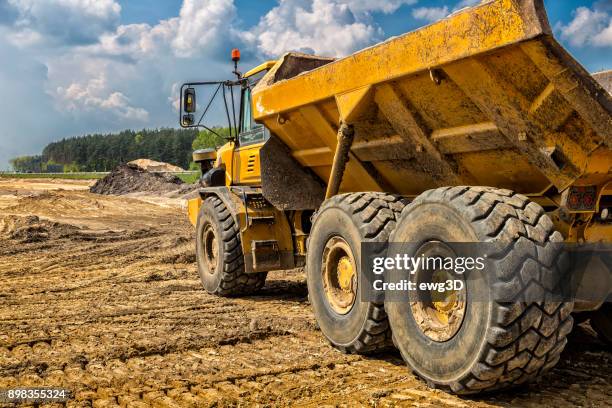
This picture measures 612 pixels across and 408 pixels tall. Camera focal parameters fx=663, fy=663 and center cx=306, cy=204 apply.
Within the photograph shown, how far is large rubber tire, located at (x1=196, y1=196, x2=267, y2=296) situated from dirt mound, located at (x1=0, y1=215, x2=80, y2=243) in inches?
290

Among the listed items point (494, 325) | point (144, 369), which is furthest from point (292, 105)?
point (494, 325)

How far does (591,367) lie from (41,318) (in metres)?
4.71

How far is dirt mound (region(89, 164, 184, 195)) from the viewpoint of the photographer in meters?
31.7

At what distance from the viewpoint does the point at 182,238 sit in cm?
1253

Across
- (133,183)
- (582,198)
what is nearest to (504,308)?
(582,198)

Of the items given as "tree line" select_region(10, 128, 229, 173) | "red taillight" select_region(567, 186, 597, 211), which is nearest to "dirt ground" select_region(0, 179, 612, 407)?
"red taillight" select_region(567, 186, 597, 211)

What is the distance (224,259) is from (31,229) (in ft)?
30.5

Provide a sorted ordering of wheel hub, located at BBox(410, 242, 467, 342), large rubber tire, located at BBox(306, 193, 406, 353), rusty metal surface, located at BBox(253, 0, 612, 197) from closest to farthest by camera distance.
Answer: rusty metal surface, located at BBox(253, 0, 612, 197) → wheel hub, located at BBox(410, 242, 467, 342) → large rubber tire, located at BBox(306, 193, 406, 353)

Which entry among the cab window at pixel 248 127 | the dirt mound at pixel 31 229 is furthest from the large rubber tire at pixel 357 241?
the dirt mound at pixel 31 229

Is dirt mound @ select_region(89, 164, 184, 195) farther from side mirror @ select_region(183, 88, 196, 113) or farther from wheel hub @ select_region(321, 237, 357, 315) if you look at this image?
wheel hub @ select_region(321, 237, 357, 315)

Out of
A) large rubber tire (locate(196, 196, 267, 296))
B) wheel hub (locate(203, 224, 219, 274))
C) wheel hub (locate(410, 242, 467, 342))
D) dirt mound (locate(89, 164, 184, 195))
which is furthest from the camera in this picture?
dirt mound (locate(89, 164, 184, 195))

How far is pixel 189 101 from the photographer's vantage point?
7172mm

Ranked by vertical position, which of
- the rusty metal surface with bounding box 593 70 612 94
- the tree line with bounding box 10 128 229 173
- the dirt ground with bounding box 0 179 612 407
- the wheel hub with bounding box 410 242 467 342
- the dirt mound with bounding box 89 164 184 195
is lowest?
the dirt ground with bounding box 0 179 612 407

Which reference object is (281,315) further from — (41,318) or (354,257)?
(41,318)
